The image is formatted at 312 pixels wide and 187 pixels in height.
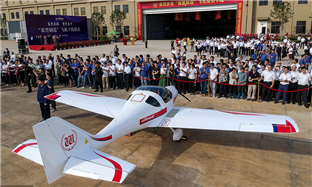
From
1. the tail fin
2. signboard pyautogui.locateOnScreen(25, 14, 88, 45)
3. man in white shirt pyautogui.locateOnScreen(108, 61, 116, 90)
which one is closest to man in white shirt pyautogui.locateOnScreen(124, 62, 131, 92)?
man in white shirt pyautogui.locateOnScreen(108, 61, 116, 90)

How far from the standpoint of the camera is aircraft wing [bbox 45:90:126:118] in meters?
8.56

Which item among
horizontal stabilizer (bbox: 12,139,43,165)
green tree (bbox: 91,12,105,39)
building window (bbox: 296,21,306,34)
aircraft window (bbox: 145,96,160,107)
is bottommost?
horizontal stabilizer (bbox: 12,139,43,165)

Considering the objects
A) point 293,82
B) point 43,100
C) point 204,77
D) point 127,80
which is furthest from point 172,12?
point 43,100

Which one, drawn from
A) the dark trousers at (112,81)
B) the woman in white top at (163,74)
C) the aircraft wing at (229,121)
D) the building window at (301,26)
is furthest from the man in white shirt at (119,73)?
the building window at (301,26)

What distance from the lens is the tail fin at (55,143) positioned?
4422 millimetres

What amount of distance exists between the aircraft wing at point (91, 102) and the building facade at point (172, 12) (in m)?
39.6

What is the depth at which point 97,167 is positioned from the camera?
457 cm

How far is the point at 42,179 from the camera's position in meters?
6.04

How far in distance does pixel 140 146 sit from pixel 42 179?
120 inches

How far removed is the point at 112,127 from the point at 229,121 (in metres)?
3.55

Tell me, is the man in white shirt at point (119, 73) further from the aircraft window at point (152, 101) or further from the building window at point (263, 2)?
the building window at point (263, 2)

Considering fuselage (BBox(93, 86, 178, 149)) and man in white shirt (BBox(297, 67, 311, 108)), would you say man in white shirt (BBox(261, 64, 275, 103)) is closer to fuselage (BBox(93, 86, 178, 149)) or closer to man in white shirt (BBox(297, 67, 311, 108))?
man in white shirt (BBox(297, 67, 311, 108))

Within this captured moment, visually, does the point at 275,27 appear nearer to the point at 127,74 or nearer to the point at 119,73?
the point at 127,74

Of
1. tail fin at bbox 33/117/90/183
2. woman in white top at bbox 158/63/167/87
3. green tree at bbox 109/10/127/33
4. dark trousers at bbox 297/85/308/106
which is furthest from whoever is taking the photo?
green tree at bbox 109/10/127/33
